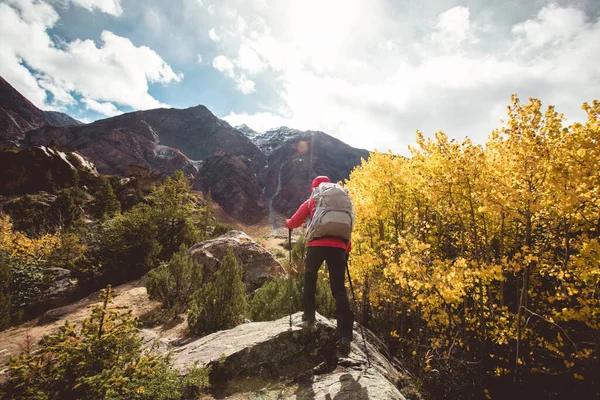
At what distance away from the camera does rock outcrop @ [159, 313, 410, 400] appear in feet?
8.83

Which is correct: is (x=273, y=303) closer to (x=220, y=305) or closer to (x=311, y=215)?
(x=220, y=305)

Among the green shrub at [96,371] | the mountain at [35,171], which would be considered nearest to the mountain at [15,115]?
the mountain at [35,171]

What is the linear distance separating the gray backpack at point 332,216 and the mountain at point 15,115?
4411 inches

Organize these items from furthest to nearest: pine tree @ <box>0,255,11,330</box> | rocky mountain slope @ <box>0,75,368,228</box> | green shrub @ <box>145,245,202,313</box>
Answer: rocky mountain slope @ <box>0,75,368,228</box>, green shrub @ <box>145,245,202,313</box>, pine tree @ <box>0,255,11,330</box>

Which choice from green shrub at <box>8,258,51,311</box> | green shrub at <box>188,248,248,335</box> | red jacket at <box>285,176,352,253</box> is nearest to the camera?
red jacket at <box>285,176,352,253</box>

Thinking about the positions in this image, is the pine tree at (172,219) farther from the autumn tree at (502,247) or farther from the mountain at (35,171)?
the mountain at (35,171)

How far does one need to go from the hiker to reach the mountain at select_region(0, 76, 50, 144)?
112m

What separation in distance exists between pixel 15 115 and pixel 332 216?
127 m

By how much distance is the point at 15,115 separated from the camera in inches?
3356

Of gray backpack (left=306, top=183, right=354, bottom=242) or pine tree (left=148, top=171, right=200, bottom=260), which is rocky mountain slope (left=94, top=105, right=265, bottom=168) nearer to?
pine tree (left=148, top=171, right=200, bottom=260)

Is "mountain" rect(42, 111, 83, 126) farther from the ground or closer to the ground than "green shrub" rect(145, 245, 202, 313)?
farther from the ground

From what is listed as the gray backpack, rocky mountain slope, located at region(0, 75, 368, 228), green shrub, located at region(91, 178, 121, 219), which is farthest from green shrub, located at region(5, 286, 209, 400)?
rocky mountain slope, located at region(0, 75, 368, 228)

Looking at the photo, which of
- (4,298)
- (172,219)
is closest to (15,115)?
(172,219)

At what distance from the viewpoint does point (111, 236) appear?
35.1ft
